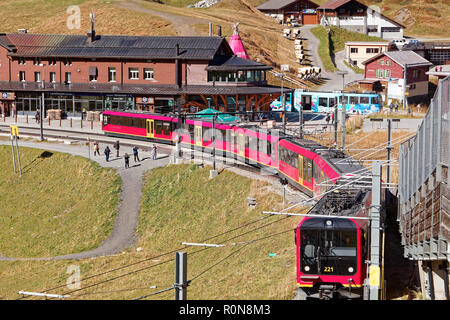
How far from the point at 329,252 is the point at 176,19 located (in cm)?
9129

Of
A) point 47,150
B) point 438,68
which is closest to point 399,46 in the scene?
point 438,68

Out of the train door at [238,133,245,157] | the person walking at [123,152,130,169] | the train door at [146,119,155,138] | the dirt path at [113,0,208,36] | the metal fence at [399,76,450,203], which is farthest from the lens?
the dirt path at [113,0,208,36]

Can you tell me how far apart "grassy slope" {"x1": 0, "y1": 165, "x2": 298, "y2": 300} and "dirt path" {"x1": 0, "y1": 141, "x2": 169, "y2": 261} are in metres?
0.80

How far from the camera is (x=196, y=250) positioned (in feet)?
126

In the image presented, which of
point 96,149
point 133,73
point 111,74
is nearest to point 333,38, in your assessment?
point 133,73

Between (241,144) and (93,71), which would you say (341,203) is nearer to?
(241,144)

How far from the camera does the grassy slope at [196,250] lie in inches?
1153

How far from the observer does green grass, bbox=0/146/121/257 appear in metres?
47.0

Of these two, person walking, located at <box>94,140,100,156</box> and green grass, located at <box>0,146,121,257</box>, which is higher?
person walking, located at <box>94,140,100,156</box>

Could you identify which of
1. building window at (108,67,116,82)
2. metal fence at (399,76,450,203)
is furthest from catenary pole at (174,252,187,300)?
building window at (108,67,116,82)

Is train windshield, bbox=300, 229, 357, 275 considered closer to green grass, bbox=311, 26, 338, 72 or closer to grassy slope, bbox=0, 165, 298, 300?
grassy slope, bbox=0, 165, 298, 300

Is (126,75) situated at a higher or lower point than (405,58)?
lower

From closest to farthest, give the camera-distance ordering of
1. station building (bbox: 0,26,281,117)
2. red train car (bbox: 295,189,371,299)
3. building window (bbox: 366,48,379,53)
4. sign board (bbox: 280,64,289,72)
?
red train car (bbox: 295,189,371,299), station building (bbox: 0,26,281,117), sign board (bbox: 280,64,289,72), building window (bbox: 366,48,379,53)
